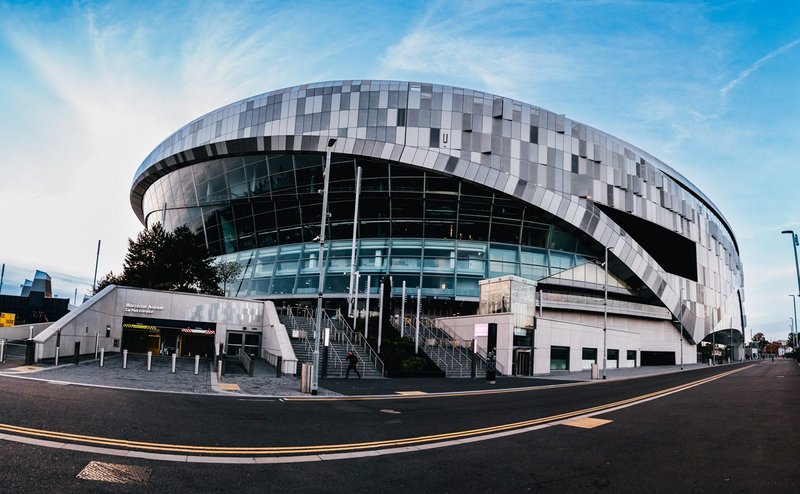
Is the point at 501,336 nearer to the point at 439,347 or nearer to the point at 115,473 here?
the point at 439,347

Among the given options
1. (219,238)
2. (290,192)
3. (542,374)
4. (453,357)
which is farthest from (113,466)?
(219,238)

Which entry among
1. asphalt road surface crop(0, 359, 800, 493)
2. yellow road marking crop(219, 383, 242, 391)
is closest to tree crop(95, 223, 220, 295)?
yellow road marking crop(219, 383, 242, 391)

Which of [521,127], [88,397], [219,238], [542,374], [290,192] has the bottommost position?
[542,374]

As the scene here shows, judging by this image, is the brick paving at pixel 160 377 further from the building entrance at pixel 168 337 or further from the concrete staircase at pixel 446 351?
the concrete staircase at pixel 446 351

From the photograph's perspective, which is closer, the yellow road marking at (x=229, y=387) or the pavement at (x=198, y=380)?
→ the pavement at (x=198, y=380)

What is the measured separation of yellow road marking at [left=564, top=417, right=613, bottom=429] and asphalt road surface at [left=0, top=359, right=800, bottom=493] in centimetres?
5

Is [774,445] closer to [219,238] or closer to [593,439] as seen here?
[593,439]

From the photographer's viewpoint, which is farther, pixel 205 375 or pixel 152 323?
pixel 152 323

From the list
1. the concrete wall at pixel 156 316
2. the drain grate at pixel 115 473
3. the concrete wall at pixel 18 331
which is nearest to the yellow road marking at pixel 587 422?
the drain grate at pixel 115 473

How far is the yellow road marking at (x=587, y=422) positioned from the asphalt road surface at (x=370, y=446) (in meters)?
0.05

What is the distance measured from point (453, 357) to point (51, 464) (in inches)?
1135

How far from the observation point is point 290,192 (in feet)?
170

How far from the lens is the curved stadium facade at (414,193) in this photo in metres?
49.1

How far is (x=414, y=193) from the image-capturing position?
49.7 meters
